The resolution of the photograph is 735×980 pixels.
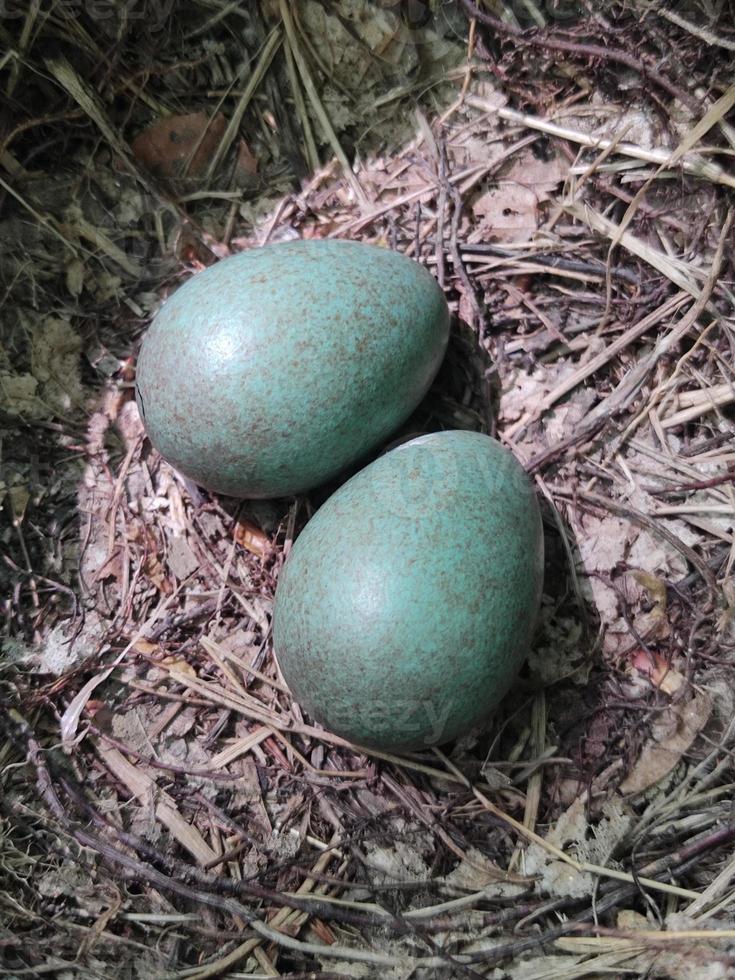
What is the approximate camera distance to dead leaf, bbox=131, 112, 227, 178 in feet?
7.84

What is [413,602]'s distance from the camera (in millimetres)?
1647

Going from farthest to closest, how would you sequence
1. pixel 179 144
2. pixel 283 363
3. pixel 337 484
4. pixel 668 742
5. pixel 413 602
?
pixel 179 144
pixel 337 484
pixel 668 742
pixel 283 363
pixel 413 602

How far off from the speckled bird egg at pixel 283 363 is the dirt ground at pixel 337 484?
0.31m

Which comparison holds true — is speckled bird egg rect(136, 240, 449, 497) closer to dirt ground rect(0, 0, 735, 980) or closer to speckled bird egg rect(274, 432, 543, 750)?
speckled bird egg rect(274, 432, 543, 750)

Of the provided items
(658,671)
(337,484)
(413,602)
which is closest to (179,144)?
(337,484)

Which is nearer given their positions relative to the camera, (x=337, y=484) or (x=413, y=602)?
(x=413, y=602)

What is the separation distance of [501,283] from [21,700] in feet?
5.42

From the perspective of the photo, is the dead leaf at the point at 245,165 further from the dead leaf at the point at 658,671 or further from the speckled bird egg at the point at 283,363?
the dead leaf at the point at 658,671

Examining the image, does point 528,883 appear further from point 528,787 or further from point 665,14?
point 665,14

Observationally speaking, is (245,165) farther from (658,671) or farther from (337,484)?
(658,671)

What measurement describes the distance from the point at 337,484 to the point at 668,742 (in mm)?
1019

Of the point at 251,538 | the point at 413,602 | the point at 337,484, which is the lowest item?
the point at 251,538

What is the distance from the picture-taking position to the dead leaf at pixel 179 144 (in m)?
2.39

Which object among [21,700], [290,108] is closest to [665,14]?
[290,108]
